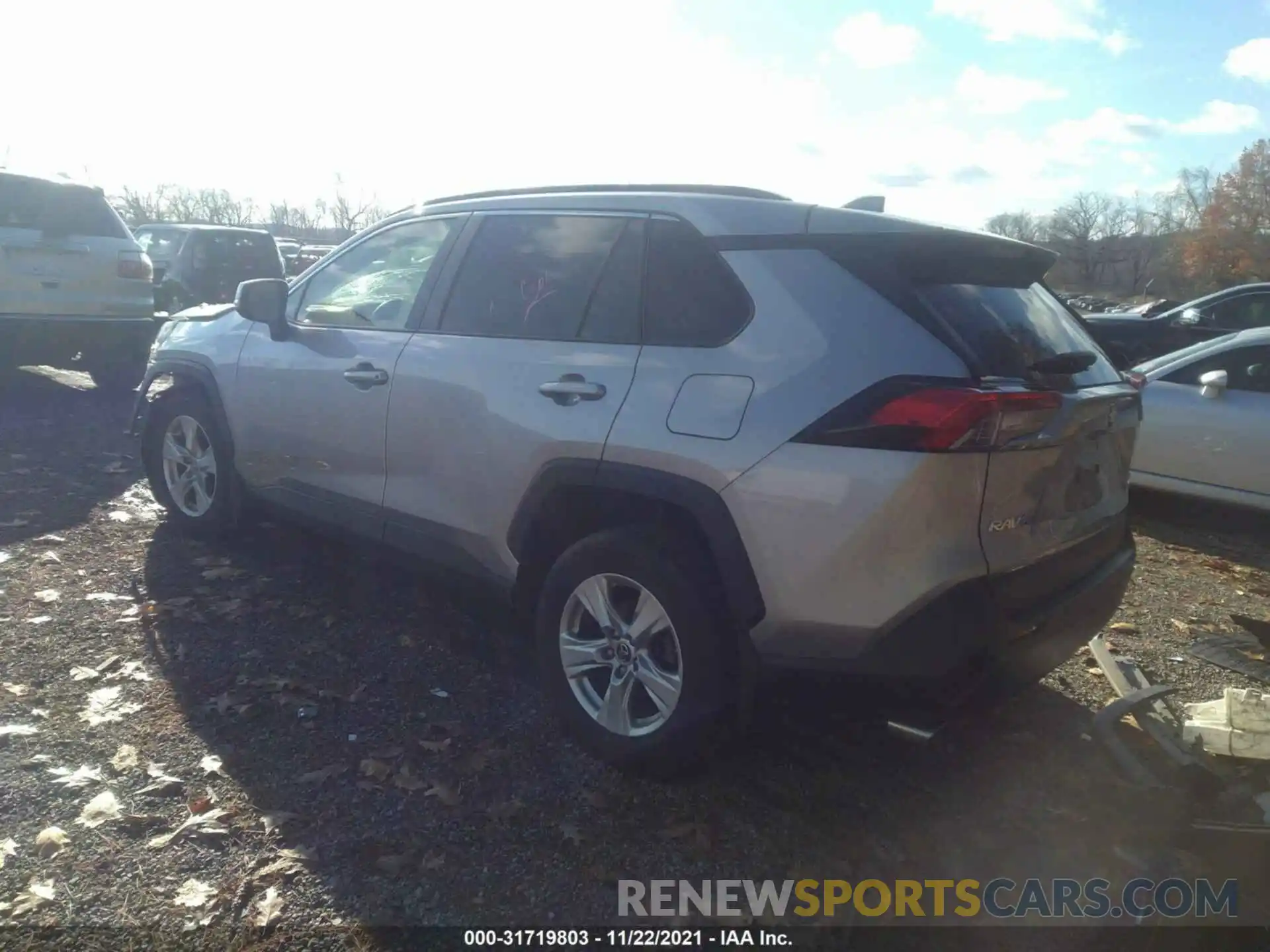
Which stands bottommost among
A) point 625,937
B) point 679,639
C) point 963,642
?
point 625,937

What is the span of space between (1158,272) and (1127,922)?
97.9m

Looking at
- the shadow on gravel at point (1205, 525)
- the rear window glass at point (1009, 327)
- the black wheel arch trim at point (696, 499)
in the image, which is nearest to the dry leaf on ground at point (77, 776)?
the black wheel arch trim at point (696, 499)

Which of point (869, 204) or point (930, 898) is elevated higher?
point (869, 204)

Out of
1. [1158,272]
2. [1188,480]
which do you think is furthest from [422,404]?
[1158,272]

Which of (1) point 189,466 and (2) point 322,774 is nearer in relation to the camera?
(2) point 322,774

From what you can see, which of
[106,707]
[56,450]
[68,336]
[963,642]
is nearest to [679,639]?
[963,642]

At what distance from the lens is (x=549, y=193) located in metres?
3.66

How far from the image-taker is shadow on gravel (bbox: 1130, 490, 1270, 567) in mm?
6215

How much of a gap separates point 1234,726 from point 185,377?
496 centimetres

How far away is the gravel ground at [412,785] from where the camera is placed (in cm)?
256

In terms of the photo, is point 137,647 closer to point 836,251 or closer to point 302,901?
point 302,901

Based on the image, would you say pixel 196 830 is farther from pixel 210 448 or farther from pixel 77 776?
pixel 210 448

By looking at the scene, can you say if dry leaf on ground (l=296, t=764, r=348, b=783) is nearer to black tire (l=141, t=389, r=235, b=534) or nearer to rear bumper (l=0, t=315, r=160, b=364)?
black tire (l=141, t=389, r=235, b=534)

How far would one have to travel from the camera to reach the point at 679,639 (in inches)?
110
